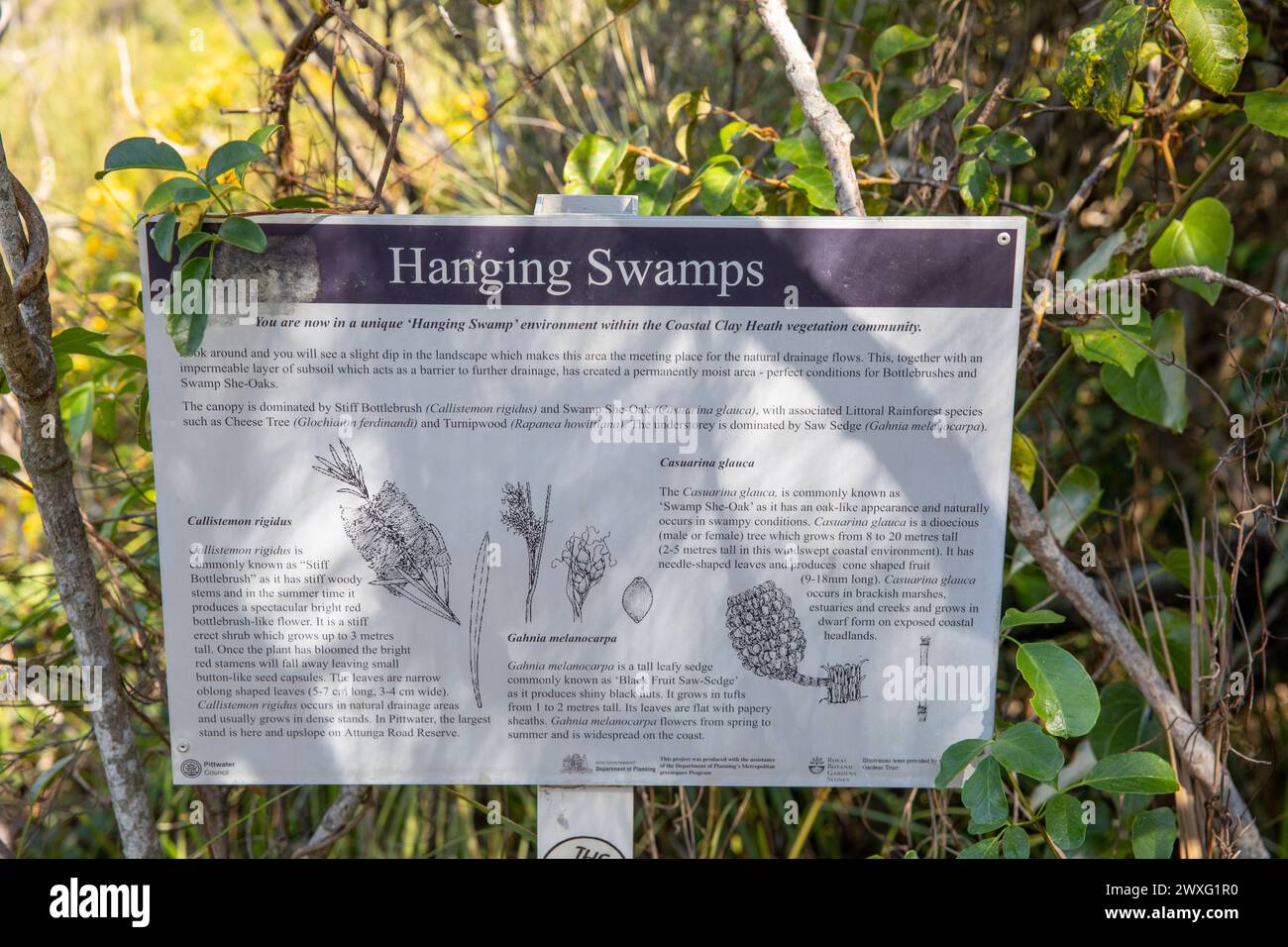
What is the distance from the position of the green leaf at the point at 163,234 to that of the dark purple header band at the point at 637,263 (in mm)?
37

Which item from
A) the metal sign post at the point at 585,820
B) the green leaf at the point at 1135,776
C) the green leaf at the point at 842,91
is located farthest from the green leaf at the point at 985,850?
the green leaf at the point at 842,91

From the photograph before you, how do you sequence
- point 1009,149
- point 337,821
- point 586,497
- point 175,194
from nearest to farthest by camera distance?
1. point 175,194
2. point 586,497
3. point 1009,149
4. point 337,821

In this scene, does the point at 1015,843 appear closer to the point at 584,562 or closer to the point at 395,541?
the point at 584,562

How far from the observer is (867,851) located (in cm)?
201

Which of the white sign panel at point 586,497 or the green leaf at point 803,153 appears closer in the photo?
the white sign panel at point 586,497

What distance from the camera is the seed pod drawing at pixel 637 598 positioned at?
1.07 m

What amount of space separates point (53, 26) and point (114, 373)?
353cm

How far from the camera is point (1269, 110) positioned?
1.08 meters

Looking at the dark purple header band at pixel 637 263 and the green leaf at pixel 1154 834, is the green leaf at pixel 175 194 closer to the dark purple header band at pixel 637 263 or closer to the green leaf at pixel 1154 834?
the dark purple header band at pixel 637 263

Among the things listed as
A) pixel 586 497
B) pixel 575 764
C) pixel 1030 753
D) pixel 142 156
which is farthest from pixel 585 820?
pixel 142 156

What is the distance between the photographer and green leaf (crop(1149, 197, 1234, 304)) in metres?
1.17

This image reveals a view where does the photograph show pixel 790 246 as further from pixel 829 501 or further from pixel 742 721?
pixel 742 721

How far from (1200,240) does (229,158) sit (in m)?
1.12

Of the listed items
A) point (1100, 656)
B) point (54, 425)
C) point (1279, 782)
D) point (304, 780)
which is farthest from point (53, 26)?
point (1279, 782)
